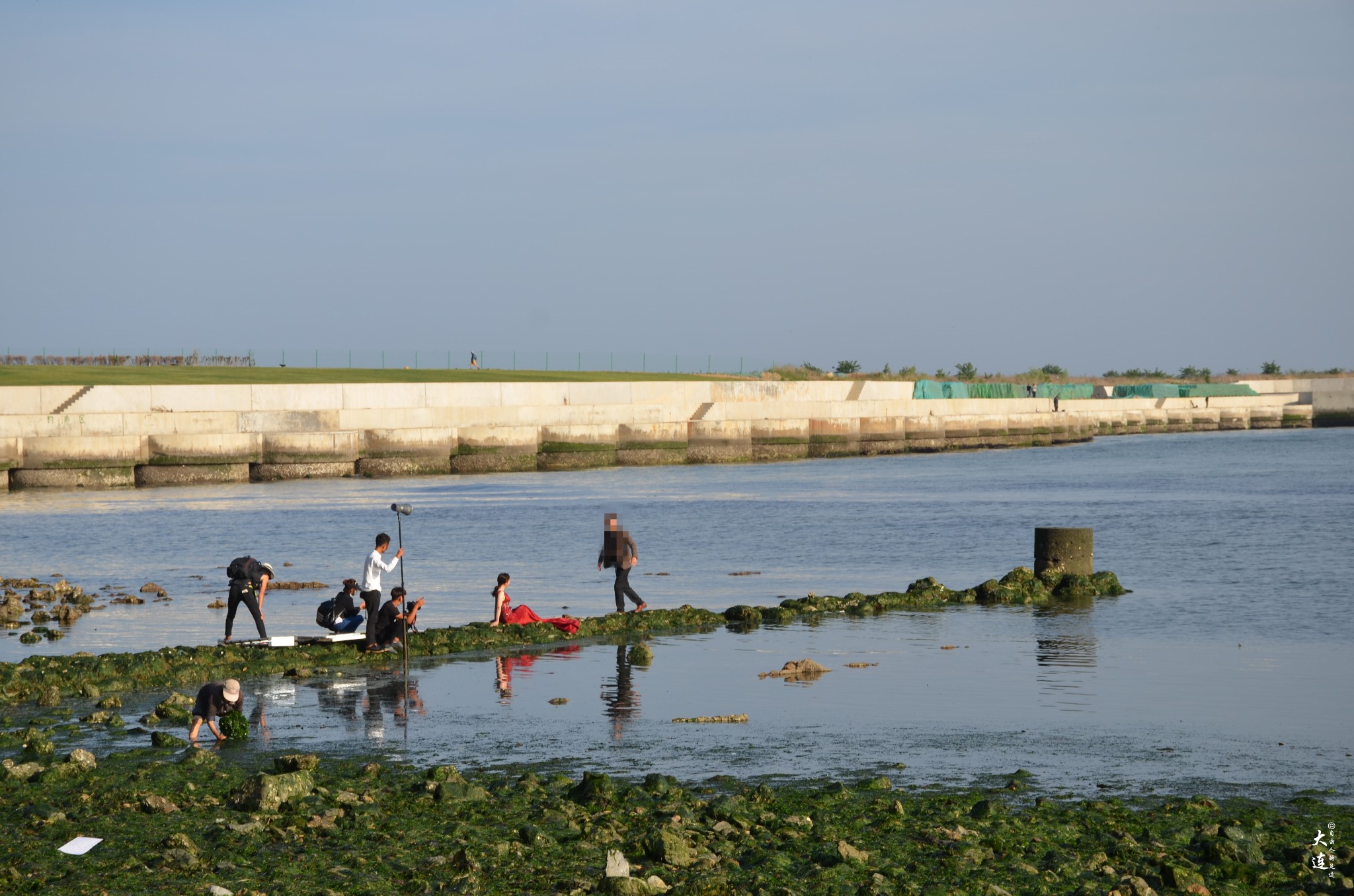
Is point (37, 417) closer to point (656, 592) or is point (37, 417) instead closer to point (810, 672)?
point (656, 592)

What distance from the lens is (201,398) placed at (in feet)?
211

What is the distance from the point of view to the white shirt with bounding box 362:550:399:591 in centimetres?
1828

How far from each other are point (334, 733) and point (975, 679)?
25.2 ft

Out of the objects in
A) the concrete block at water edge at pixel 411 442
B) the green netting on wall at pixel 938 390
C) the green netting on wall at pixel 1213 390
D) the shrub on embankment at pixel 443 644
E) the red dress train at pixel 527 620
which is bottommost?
the shrub on embankment at pixel 443 644

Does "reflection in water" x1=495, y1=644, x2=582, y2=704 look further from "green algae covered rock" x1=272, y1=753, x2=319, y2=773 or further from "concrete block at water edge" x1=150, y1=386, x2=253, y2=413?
"concrete block at water edge" x1=150, y1=386, x2=253, y2=413

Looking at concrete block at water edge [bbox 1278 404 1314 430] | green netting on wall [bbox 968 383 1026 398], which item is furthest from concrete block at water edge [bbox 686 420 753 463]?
concrete block at water edge [bbox 1278 404 1314 430]

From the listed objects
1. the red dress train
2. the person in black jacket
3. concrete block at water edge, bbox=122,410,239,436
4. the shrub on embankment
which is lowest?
the shrub on embankment

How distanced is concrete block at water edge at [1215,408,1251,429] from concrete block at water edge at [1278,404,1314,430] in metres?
4.91

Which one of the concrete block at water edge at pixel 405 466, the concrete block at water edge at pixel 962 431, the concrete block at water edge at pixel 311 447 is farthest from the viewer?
the concrete block at water edge at pixel 962 431

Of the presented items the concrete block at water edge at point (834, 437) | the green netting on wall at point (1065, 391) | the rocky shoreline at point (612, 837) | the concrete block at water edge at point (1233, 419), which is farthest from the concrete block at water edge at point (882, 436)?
the rocky shoreline at point (612, 837)

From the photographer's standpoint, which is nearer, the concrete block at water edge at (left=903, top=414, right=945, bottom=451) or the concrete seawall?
the concrete seawall

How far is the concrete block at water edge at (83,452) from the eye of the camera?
53656 millimetres

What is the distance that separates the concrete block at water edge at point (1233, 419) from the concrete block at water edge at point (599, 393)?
69.3 metres

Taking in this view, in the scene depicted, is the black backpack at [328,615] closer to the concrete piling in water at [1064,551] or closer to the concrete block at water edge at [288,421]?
the concrete piling in water at [1064,551]
